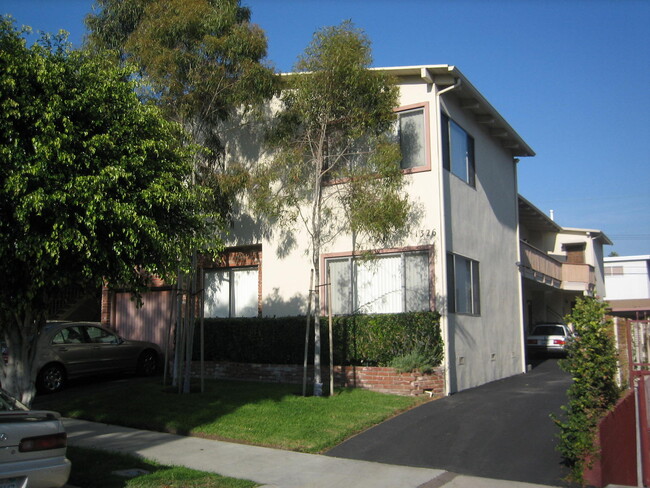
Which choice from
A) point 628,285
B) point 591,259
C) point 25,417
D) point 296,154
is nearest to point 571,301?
point 591,259

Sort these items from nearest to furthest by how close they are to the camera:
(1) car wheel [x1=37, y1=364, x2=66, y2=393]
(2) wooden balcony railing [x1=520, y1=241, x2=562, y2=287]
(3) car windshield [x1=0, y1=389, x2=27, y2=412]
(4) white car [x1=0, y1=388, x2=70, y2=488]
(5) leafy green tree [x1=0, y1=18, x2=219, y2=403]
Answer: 1. (4) white car [x1=0, y1=388, x2=70, y2=488]
2. (3) car windshield [x1=0, y1=389, x2=27, y2=412]
3. (5) leafy green tree [x1=0, y1=18, x2=219, y2=403]
4. (1) car wheel [x1=37, y1=364, x2=66, y2=393]
5. (2) wooden balcony railing [x1=520, y1=241, x2=562, y2=287]

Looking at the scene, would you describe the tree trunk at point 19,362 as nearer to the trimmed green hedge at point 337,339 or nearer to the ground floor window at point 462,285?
the trimmed green hedge at point 337,339

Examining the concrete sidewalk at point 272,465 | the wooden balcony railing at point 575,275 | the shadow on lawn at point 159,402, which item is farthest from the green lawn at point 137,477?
the wooden balcony railing at point 575,275

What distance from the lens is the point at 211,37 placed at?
1334cm

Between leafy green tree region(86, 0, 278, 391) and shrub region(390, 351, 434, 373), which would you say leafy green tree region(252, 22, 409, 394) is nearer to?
leafy green tree region(86, 0, 278, 391)

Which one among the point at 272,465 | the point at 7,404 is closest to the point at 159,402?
the point at 272,465

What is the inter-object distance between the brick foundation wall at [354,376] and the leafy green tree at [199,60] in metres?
4.18

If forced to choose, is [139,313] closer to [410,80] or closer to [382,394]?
[382,394]

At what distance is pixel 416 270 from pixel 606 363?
6.26m

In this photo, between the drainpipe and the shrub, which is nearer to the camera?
the shrub

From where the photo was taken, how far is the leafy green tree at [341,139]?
12.5 m

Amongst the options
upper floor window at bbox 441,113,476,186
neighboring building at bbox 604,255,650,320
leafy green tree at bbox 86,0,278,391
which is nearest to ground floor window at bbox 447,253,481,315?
upper floor window at bbox 441,113,476,186

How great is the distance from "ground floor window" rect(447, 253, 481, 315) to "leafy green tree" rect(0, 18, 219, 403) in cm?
632

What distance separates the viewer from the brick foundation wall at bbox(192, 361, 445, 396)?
12.7 m
